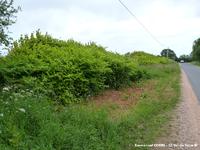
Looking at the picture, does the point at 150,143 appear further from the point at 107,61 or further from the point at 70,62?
the point at 107,61

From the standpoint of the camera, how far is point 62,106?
10.5m

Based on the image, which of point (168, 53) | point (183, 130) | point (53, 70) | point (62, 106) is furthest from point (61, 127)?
point (168, 53)

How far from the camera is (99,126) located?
876 centimetres

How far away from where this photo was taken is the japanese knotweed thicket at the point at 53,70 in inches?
417

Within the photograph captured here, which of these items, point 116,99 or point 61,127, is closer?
point 61,127

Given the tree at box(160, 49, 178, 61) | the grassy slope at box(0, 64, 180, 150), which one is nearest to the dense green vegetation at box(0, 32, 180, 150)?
the grassy slope at box(0, 64, 180, 150)

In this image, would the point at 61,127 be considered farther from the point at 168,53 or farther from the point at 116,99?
the point at 168,53

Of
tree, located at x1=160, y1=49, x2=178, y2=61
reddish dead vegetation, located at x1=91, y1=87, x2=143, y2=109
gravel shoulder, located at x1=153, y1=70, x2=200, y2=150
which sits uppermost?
tree, located at x1=160, y1=49, x2=178, y2=61

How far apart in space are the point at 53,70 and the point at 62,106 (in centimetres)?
155

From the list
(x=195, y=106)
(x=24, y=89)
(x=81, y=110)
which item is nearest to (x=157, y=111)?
(x=195, y=106)

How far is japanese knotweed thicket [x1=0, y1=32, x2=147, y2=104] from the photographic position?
1059cm

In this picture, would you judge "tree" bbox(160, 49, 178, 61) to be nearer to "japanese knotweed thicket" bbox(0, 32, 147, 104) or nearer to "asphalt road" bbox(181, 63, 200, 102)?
"asphalt road" bbox(181, 63, 200, 102)

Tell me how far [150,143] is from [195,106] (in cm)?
646

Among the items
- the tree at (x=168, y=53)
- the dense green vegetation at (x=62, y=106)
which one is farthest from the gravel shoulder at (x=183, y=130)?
the tree at (x=168, y=53)
